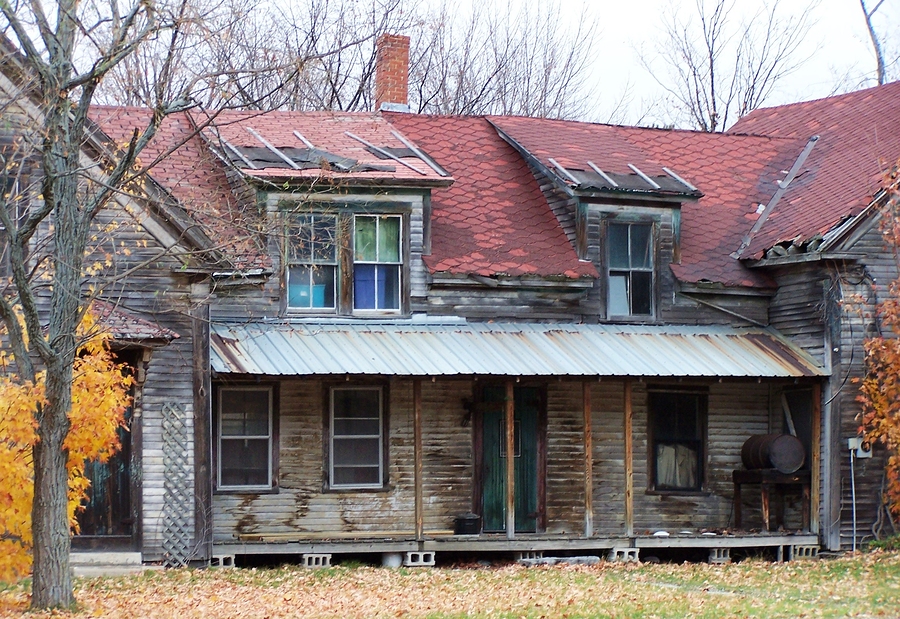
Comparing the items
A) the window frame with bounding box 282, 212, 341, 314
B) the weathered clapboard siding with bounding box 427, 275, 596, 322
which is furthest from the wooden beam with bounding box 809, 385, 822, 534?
the window frame with bounding box 282, 212, 341, 314

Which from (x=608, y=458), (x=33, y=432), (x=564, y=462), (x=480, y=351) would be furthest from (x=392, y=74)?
(x=33, y=432)

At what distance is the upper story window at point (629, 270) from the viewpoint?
74.4 ft

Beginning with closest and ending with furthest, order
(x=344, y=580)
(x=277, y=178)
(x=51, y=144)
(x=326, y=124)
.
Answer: (x=51, y=144)
(x=344, y=580)
(x=277, y=178)
(x=326, y=124)

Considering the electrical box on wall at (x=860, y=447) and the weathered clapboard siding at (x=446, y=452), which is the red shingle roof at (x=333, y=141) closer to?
the weathered clapboard siding at (x=446, y=452)

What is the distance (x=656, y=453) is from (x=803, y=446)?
92.6 inches

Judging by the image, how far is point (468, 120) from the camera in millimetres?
25500

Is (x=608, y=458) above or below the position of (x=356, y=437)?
below

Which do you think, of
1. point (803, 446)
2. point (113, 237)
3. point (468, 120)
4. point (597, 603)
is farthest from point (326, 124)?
point (597, 603)

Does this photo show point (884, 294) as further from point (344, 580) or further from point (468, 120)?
point (344, 580)

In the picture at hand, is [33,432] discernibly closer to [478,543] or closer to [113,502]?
[113,502]

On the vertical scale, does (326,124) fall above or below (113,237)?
above

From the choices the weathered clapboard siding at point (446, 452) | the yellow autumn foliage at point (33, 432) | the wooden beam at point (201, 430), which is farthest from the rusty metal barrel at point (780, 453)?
the yellow autumn foliage at point (33, 432)

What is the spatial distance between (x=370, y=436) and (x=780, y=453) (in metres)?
6.45

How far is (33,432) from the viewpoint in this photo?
14148 mm
